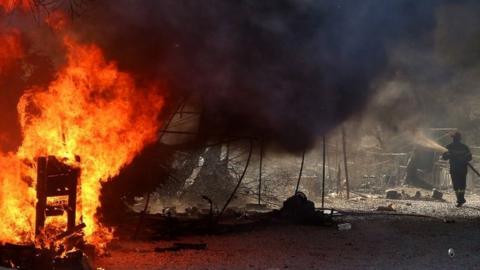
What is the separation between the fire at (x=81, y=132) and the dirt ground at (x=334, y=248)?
1161mm

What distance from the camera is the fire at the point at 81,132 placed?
7.53 metres

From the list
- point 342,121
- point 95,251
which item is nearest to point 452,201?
point 342,121

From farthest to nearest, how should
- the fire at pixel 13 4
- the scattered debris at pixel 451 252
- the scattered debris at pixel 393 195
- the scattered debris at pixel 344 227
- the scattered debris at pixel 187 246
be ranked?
1. the scattered debris at pixel 393 195
2. the scattered debris at pixel 344 227
3. the fire at pixel 13 4
4. the scattered debris at pixel 187 246
5. the scattered debris at pixel 451 252

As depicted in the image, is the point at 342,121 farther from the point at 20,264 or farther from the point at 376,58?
the point at 20,264

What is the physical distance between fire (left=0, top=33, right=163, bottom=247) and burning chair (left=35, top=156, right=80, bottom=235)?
8.8 inches

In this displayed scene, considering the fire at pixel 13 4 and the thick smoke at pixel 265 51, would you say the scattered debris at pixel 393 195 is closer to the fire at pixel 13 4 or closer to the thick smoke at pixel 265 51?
the thick smoke at pixel 265 51

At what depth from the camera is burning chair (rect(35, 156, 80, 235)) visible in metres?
7.02

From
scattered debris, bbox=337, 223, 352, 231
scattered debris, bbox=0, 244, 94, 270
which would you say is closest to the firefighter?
scattered debris, bbox=337, 223, 352, 231

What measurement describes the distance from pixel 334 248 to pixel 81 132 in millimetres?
4564

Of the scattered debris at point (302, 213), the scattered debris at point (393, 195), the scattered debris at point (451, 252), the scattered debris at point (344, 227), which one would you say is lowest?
the scattered debris at point (451, 252)

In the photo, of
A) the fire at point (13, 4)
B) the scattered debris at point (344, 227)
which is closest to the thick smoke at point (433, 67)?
the scattered debris at point (344, 227)

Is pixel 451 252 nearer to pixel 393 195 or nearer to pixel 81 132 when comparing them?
pixel 81 132

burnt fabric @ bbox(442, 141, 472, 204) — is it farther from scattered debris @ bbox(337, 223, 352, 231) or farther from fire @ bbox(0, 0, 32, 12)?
fire @ bbox(0, 0, 32, 12)

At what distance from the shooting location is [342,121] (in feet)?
42.5
